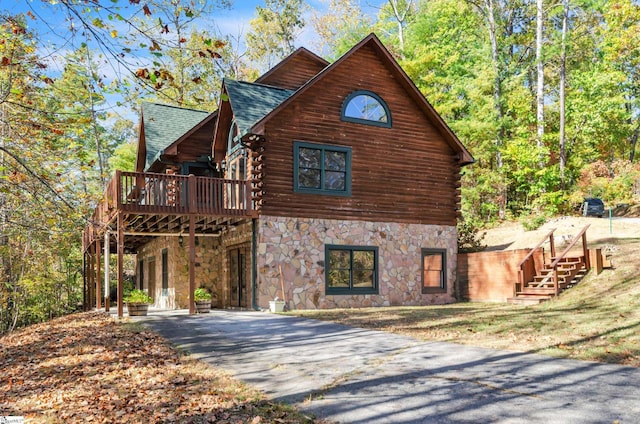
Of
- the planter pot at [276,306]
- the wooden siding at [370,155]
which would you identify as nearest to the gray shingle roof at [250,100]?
the wooden siding at [370,155]

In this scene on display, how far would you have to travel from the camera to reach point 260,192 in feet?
54.1

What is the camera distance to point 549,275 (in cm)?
1605

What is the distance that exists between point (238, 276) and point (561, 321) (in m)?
11.2

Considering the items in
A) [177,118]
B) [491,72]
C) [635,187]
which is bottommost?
[635,187]

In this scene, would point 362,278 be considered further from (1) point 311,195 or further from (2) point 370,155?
(2) point 370,155

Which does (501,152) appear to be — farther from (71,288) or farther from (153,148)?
(71,288)

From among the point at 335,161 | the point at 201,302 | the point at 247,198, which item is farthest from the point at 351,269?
the point at 201,302

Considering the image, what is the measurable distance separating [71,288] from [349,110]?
2015 cm

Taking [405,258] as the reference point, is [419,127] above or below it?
above

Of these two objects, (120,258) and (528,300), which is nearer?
(120,258)

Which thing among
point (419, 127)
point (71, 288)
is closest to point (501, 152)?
point (419, 127)

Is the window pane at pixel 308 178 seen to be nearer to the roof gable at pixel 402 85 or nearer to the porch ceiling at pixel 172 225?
the roof gable at pixel 402 85

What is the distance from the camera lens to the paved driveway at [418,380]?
17.3ft

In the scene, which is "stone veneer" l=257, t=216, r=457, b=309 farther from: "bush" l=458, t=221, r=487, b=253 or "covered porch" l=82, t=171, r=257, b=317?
"covered porch" l=82, t=171, r=257, b=317
